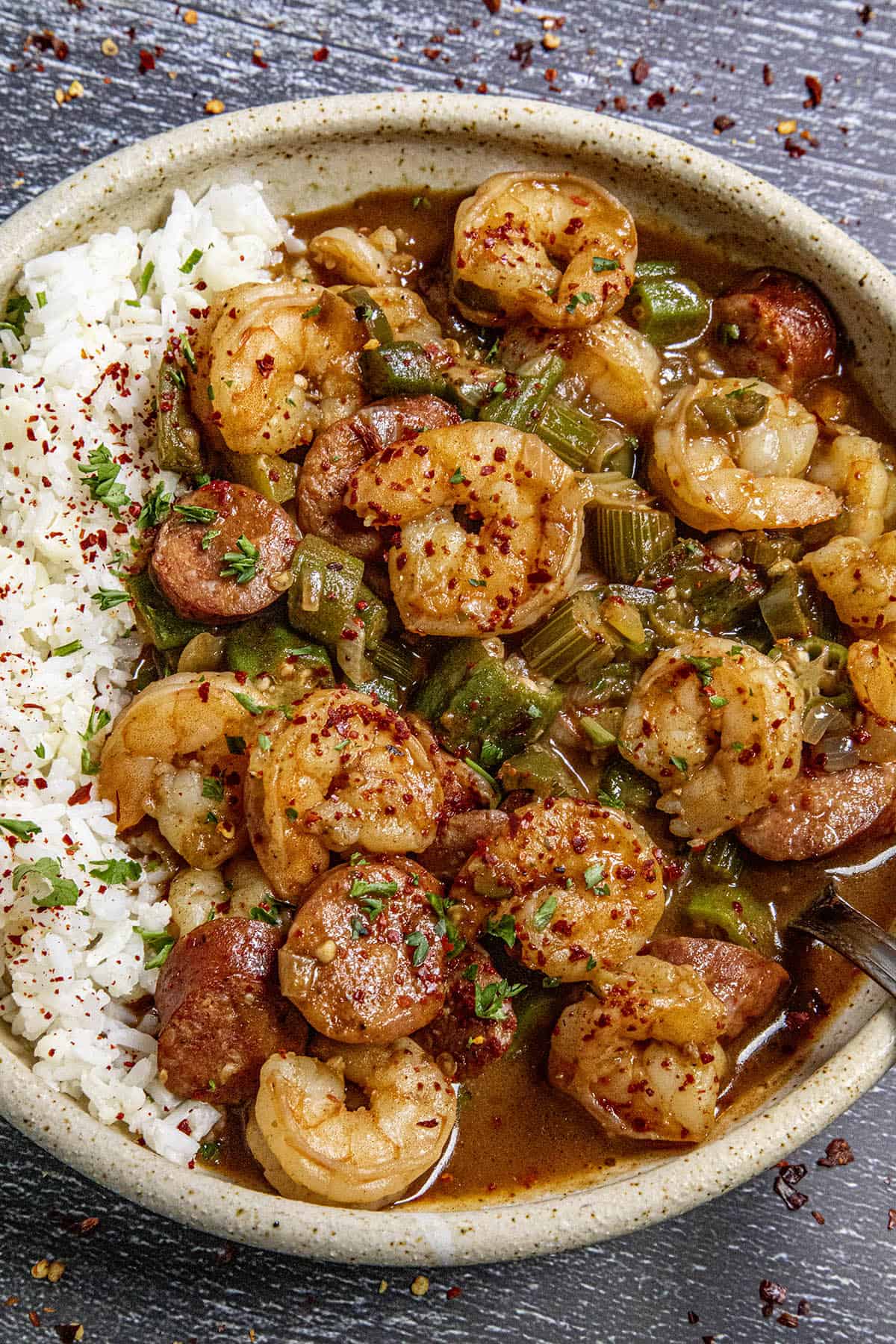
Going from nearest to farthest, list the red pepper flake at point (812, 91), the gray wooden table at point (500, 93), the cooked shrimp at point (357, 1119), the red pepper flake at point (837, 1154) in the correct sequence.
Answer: the cooked shrimp at point (357, 1119), the gray wooden table at point (500, 93), the red pepper flake at point (837, 1154), the red pepper flake at point (812, 91)

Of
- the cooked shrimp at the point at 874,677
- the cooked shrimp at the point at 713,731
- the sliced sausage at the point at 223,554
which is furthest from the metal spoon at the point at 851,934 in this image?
the sliced sausage at the point at 223,554

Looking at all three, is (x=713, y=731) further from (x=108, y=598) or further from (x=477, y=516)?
(x=108, y=598)

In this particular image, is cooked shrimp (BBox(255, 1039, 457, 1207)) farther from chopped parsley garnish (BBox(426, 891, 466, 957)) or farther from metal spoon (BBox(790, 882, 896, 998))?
metal spoon (BBox(790, 882, 896, 998))

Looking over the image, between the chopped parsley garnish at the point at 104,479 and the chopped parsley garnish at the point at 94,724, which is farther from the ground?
the chopped parsley garnish at the point at 104,479

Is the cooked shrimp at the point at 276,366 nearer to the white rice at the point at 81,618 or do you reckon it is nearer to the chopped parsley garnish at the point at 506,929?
the white rice at the point at 81,618

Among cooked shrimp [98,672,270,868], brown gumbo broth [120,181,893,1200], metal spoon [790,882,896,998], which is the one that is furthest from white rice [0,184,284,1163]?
metal spoon [790,882,896,998]

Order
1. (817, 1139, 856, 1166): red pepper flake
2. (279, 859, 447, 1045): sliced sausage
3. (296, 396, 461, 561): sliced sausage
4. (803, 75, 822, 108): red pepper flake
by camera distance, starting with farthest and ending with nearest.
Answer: (803, 75, 822, 108): red pepper flake < (817, 1139, 856, 1166): red pepper flake < (296, 396, 461, 561): sliced sausage < (279, 859, 447, 1045): sliced sausage
